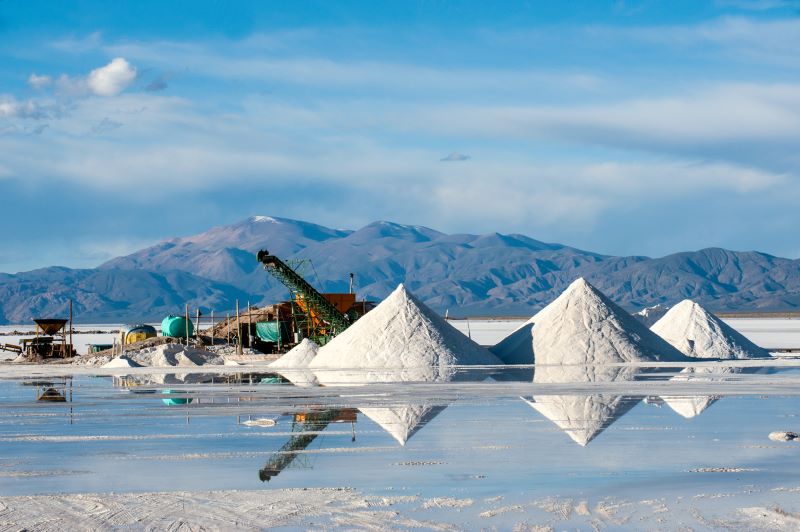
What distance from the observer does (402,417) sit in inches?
645

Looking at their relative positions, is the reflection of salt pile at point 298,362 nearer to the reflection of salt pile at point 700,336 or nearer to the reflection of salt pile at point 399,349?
the reflection of salt pile at point 399,349

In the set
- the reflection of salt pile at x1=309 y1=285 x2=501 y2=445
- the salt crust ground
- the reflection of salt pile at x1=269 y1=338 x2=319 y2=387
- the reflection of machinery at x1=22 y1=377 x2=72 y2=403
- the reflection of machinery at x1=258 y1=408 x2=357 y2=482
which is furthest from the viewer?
the reflection of salt pile at x1=269 y1=338 x2=319 y2=387

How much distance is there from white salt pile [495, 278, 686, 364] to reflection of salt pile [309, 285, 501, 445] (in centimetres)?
208

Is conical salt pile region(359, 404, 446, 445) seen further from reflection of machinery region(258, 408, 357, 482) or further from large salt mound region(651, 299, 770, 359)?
large salt mound region(651, 299, 770, 359)

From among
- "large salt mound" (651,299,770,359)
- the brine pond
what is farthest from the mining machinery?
the brine pond

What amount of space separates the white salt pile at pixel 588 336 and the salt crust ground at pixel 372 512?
2279 cm

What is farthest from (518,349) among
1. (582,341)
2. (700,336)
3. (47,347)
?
(47,347)

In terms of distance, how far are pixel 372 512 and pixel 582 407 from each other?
9.19 meters

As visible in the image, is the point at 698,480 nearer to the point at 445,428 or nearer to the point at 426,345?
the point at 445,428

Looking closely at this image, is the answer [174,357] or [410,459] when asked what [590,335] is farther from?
[410,459]

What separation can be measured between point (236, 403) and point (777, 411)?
9.14 metres

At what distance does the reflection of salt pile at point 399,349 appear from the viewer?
2909 centimetres

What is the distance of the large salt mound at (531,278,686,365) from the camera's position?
32.4 meters

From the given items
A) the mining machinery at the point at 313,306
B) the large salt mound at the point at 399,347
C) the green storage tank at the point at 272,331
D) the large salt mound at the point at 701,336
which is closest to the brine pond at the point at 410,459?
the large salt mound at the point at 399,347
